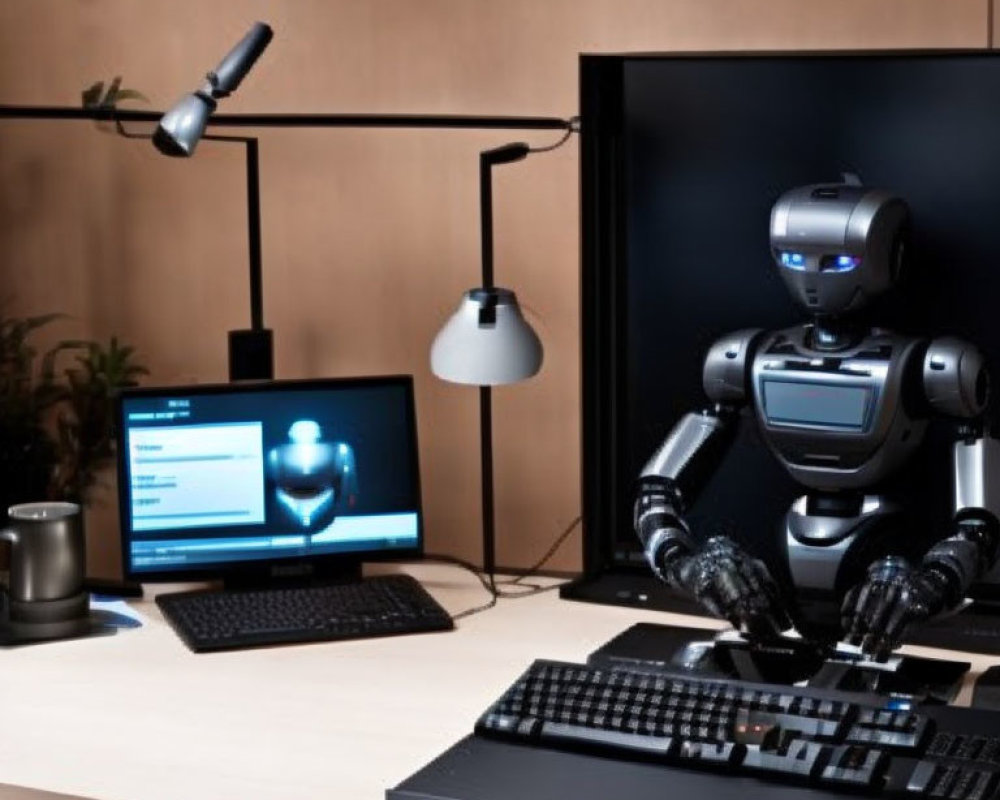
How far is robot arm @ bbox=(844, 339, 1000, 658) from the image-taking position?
197 cm

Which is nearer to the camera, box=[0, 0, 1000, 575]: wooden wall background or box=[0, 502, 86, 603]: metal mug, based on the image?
box=[0, 502, 86, 603]: metal mug

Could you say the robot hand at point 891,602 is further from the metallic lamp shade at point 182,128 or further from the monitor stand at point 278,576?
the metallic lamp shade at point 182,128

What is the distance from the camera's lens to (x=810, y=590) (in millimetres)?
2146

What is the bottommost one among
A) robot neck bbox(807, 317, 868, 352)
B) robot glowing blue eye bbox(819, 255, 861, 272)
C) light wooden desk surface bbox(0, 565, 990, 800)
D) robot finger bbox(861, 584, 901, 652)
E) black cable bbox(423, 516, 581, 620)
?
light wooden desk surface bbox(0, 565, 990, 800)

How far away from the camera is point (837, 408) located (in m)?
2.08

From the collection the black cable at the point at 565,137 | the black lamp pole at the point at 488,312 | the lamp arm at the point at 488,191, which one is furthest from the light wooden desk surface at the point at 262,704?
the black cable at the point at 565,137

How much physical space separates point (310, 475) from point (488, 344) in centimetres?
29

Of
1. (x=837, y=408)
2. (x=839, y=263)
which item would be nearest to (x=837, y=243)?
(x=839, y=263)

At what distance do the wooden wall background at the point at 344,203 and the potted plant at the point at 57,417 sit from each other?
9cm

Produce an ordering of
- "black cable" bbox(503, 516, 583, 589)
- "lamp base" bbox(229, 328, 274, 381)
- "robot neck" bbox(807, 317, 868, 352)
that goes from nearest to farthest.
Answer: "robot neck" bbox(807, 317, 868, 352)
"lamp base" bbox(229, 328, 274, 381)
"black cable" bbox(503, 516, 583, 589)

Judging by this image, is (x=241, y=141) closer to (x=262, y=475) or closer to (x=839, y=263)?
(x=262, y=475)

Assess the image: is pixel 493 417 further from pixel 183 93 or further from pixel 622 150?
pixel 183 93

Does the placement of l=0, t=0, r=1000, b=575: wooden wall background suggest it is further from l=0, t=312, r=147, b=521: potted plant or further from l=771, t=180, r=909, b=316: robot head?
l=771, t=180, r=909, b=316: robot head

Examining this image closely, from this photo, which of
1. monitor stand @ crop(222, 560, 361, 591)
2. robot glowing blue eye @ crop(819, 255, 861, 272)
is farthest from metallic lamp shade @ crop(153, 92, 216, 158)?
robot glowing blue eye @ crop(819, 255, 861, 272)
